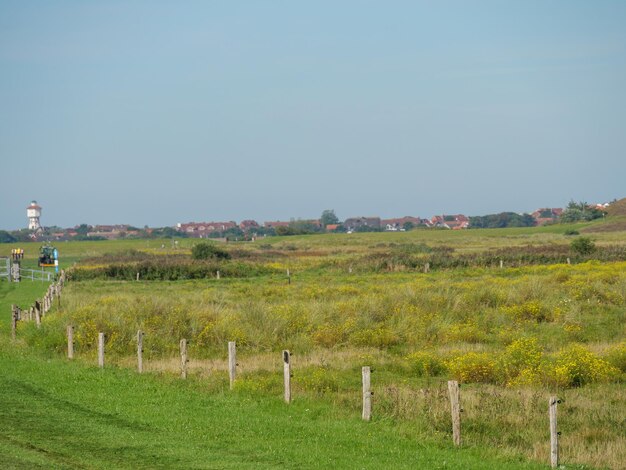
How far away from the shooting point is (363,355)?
27.4 m

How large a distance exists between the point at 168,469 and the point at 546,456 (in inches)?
235

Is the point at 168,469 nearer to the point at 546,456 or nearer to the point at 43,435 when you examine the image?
the point at 43,435

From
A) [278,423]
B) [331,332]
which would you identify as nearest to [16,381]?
[278,423]

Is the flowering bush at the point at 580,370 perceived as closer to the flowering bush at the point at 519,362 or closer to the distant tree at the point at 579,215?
the flowering bush at the point at 519,362

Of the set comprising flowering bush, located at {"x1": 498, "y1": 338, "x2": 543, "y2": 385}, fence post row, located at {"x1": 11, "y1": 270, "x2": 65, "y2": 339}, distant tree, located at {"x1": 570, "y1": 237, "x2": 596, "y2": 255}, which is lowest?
flowering bush, located at {"x1": 498, "y1": 338, "x2": 543, "y2": 385}

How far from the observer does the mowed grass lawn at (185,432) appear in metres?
14.0

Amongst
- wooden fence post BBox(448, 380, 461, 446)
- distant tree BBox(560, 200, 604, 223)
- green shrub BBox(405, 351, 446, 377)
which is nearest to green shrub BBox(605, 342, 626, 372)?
green shrub BBox(405, 351, 446, 377)

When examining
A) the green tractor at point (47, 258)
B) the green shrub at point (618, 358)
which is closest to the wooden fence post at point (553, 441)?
the green shrub at point (618, 358)

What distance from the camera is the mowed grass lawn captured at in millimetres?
13969

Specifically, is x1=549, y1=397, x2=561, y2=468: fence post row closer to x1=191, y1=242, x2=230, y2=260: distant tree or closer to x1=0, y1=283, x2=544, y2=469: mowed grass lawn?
x1=0, y1=283, x2=544, y2=469: mowed grass lawn

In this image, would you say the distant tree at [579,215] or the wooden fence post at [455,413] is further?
the distant tree at [579,215]

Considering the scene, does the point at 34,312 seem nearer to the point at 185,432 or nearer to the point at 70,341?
the point at 70,341

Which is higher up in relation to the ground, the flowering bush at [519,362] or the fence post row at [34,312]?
the fence post row at [34,312]

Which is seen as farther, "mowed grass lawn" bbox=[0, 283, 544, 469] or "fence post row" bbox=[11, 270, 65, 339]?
"fence post row" bbox=[11, 270, 65, 339]
